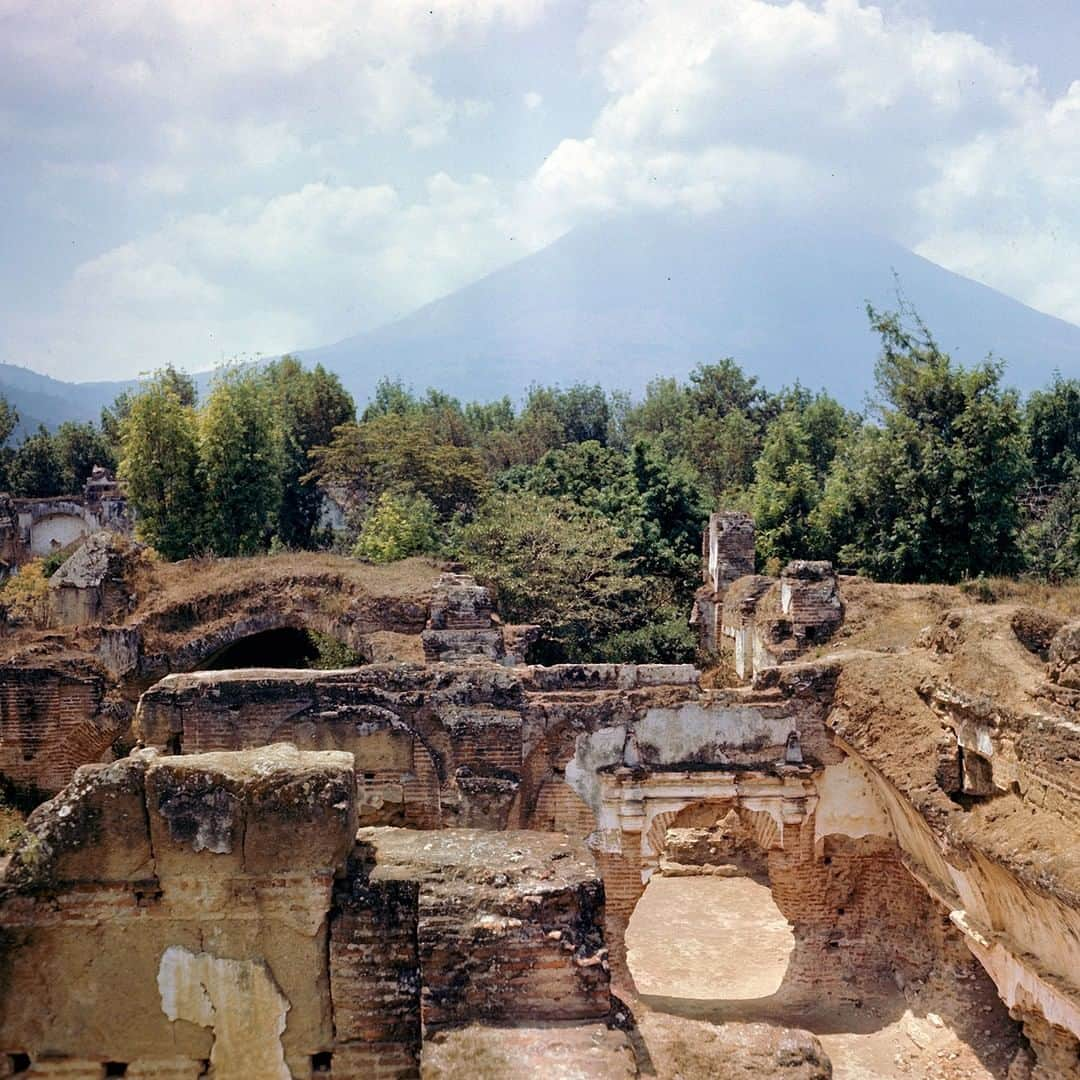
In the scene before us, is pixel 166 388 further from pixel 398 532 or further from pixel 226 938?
pixel 226 938

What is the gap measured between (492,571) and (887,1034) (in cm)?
1106

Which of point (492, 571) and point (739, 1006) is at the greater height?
point (492, 571)

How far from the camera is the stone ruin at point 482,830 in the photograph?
5.23m

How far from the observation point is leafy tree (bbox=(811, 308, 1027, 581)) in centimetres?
2028

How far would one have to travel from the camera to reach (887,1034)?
9758mm

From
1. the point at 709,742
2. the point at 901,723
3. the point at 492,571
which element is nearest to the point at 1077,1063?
the point at 901,723

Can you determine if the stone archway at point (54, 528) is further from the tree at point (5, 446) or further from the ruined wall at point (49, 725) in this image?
the ruined wall at point (49, 725)

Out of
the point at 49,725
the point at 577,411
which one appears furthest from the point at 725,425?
the point at 49,725

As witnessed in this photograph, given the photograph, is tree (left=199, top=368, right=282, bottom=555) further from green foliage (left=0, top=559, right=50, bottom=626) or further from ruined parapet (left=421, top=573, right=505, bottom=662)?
ruined parapet (left=421, top=573, right=505, bottom=662)

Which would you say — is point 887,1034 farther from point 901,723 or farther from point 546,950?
point 546,950

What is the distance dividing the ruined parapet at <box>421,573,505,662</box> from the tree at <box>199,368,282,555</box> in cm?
962

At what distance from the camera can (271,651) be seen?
1933 cm

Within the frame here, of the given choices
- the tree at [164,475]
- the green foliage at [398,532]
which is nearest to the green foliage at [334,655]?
the green foliage at [398,532]

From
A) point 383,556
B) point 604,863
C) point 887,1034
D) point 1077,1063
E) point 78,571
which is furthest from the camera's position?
point 383,556
